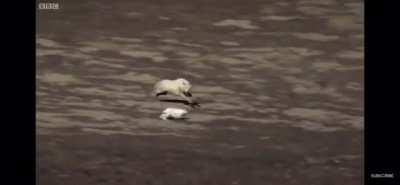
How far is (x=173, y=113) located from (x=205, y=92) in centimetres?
11

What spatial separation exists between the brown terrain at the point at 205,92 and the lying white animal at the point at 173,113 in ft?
0.06

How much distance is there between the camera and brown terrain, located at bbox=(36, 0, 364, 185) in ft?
5.19

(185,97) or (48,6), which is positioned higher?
(48,6)

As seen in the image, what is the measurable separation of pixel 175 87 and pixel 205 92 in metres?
0.09

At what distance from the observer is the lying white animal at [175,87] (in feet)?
5.22

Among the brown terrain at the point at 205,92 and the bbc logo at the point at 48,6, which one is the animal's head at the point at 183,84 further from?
the bbc logo at the point at 48,6

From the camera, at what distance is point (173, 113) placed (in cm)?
158

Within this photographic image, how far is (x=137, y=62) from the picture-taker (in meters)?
1.65

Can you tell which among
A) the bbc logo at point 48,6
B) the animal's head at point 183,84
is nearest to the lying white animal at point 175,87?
the animal's head at point 183,84

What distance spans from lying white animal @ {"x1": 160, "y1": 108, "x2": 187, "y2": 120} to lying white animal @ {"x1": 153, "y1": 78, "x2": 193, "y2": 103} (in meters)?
0.04

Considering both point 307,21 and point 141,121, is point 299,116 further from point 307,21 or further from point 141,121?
point 141,121

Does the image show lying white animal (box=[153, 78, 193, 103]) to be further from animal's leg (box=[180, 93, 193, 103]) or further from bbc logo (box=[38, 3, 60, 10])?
bbc logo (box=[38, 3, 60, 10])

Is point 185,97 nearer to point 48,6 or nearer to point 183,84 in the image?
point 183,84

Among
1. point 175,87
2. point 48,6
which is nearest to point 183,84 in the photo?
point 175,87
